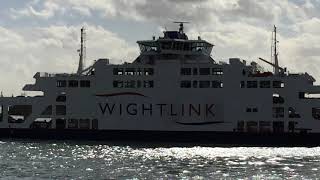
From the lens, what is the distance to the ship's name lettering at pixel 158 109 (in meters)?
56.2

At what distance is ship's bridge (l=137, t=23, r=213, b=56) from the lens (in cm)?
5869

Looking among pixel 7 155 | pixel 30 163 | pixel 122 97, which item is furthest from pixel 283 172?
pixel 122 97

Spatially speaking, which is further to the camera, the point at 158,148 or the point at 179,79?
the point at 179,79

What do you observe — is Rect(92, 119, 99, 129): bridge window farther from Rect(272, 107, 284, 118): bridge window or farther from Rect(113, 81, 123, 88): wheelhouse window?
Rect(272, 107, 284, 118): bridge window

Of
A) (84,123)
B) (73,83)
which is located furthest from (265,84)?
(73,83)

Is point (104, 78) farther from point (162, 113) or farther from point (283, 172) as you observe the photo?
point (283, 172)

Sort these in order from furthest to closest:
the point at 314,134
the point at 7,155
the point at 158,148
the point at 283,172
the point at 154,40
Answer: the point at 154,40, the point at 314,134, the point at 158,148, the point at 7,155, the point at 283,172

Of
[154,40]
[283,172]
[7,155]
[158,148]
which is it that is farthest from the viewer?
[154,40]

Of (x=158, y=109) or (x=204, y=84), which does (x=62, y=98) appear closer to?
(x=158, y=109)

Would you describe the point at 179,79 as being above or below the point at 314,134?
above

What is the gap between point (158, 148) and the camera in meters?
51.1

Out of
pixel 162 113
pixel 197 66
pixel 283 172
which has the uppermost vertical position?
pixel 197 66

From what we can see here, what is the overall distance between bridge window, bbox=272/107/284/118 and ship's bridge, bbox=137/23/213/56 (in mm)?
8977

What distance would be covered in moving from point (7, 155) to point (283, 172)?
1942cm
